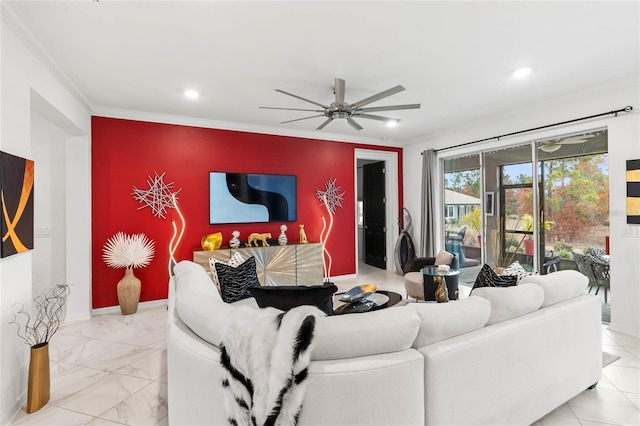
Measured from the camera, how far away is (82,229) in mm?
3816

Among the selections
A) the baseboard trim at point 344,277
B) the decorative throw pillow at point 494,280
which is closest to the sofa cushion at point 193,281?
the decorative throw pillow at point 494,280

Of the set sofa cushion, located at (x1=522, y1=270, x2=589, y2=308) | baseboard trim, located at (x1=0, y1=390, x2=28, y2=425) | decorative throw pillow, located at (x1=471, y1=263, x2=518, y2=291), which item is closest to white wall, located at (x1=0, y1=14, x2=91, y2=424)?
baseboard trim, located at (x1=0, y1=390, x2=28, y2=425)

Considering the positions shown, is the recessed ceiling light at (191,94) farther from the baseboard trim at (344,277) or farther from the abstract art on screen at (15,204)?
the baseboard trim at (344,277)

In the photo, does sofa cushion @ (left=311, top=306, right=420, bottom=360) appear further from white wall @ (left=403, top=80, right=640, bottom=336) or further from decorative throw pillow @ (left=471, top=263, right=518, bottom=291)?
white wall @ (left=403, top=80, right=640, bottom=336)

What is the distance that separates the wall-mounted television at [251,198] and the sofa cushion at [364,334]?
3.66 metres

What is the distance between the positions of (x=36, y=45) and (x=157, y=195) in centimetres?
217

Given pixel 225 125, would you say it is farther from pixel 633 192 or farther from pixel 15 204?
pixel 633 192

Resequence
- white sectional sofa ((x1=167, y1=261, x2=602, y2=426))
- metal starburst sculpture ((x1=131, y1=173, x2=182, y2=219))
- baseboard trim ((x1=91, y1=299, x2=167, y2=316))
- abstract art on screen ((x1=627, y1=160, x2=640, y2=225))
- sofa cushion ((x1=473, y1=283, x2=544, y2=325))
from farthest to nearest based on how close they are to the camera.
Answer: metal starburst sculpture ((x1=131, y1=173, x2=182, y2=219)), baseboard trim ((x1=91, y1=299, x2=167, y2=316)), abstract art on screen ((x1=627, y1=160, x2=640, y2=225)), sofa cushion ((x1=473, y1=283, x2=544, y2=325)), white sectional sofa ((x1=167, y1=261, x2=602, y2=426))

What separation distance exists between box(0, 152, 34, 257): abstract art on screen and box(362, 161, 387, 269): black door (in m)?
5.39

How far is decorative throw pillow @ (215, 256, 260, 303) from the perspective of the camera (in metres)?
2.93

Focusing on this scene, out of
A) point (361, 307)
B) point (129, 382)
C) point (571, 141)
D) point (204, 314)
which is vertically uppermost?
point (571, 141)

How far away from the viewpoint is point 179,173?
4438 millimetres

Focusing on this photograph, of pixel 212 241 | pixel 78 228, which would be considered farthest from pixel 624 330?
pixel 78 228

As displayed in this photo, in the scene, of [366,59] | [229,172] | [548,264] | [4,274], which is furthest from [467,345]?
[229,172]
